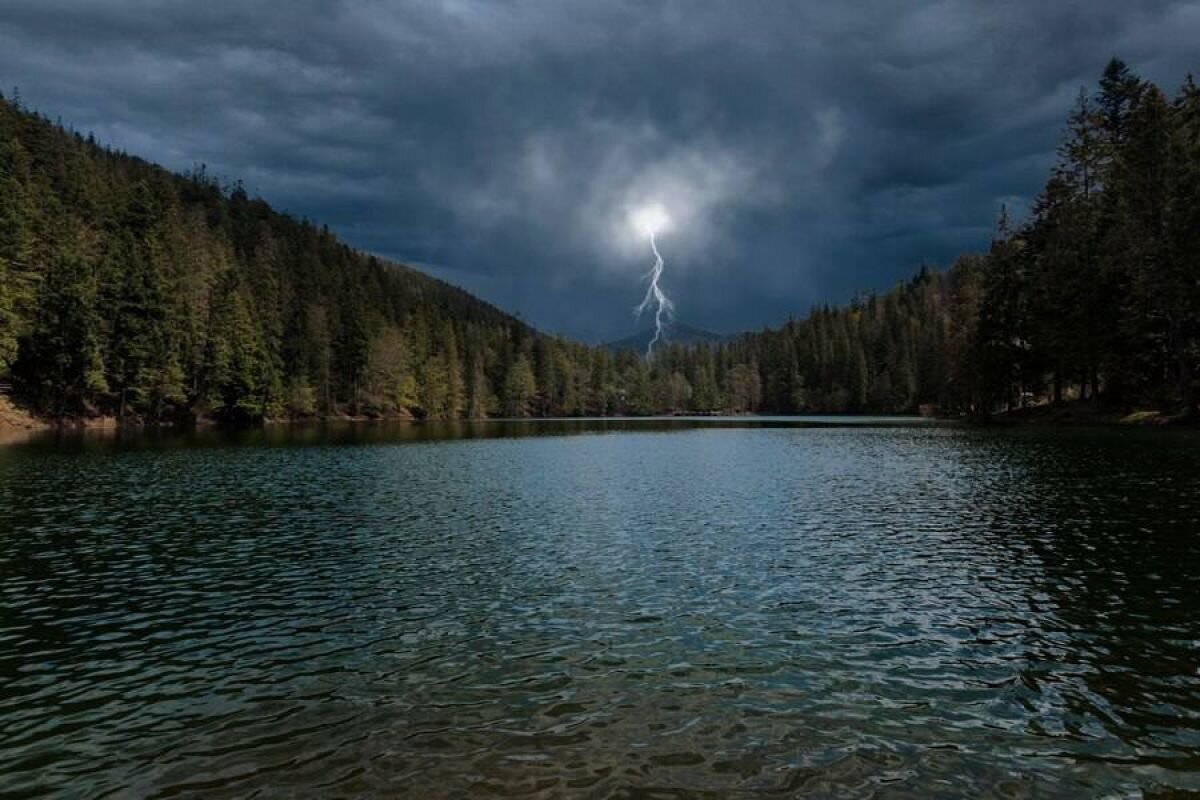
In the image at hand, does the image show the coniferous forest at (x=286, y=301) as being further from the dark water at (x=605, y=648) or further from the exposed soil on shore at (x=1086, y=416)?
the dark water at (x=605, y=648)

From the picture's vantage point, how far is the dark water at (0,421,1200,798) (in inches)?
382

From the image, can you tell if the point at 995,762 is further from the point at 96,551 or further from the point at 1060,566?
the point at 96,551

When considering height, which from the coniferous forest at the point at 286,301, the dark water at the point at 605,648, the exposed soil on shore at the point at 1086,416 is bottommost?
the dark water at the point at 605,648

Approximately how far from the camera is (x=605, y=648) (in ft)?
47.9

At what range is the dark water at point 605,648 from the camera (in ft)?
31.8

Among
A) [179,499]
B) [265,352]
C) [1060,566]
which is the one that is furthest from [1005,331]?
[265,352]

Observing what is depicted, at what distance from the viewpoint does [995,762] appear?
31.9ft

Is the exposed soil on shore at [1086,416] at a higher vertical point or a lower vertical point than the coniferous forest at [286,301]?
lower

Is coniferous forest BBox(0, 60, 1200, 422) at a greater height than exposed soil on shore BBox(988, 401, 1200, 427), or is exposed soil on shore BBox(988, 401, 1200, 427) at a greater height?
coniferous forest BBox(0, 60, 1200, 422)

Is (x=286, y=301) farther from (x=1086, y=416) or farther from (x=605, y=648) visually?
(x=605, y=648)

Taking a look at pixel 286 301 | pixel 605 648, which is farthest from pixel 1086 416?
pixel 286 301

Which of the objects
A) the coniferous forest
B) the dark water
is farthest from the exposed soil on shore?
the dark water

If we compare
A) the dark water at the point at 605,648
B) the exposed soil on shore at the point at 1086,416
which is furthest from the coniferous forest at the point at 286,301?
the dark water at the point at 605,648

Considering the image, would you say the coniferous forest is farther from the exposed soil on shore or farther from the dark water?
the dark water
